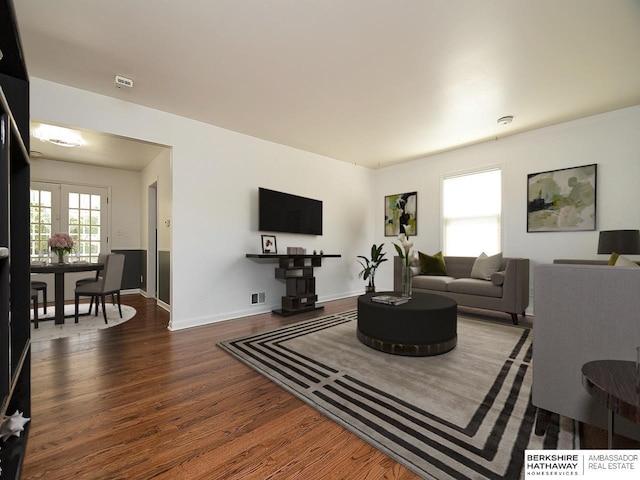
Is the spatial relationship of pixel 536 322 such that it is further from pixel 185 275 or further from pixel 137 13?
pixel 185 275

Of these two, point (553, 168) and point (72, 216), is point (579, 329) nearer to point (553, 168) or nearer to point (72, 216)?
point (553, 168)

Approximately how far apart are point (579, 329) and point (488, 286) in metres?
2.69

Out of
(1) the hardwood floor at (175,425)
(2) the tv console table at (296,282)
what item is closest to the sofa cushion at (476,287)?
(2) the tv console table at (296,282)

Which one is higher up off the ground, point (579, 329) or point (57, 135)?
point (57, 135)

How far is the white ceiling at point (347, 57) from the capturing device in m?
2.01

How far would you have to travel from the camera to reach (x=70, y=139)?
408 cm

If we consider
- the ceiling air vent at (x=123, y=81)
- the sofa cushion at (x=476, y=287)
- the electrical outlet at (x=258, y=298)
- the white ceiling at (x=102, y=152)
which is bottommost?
the electrical outlet at (x=258, y=298)

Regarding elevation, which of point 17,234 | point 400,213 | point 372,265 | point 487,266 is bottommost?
Result: point 372,265

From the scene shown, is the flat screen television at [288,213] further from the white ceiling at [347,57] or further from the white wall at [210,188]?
the white ceiling at [347,57]

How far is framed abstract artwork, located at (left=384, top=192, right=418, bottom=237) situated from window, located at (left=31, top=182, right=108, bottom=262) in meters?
5.79

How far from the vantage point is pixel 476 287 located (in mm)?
4008

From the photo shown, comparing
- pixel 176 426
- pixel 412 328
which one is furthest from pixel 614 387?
pixel 176 426

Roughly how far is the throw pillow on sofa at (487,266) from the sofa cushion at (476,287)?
0.11m

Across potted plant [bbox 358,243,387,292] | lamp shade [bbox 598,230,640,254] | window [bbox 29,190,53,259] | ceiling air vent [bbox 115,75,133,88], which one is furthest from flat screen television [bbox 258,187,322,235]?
window [bbox 29,190,53,259]
